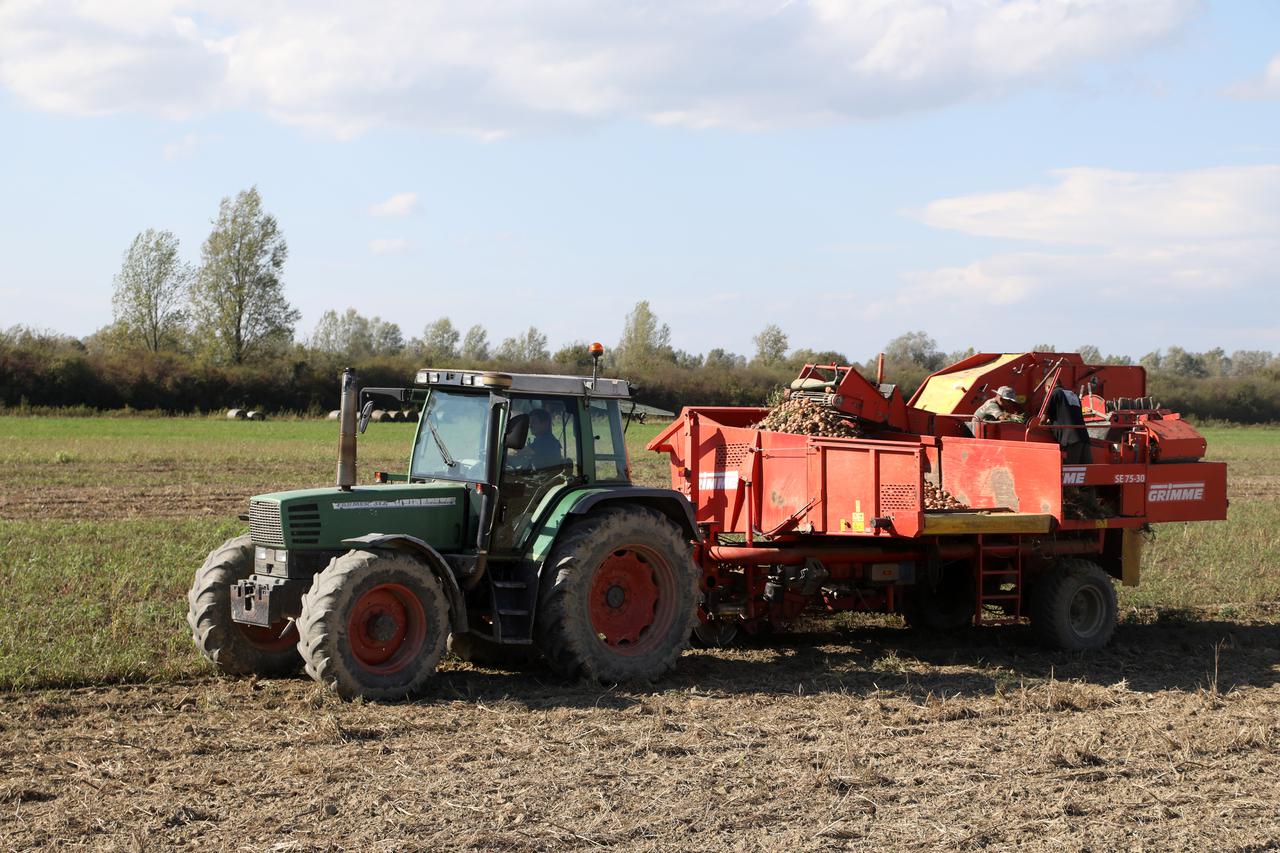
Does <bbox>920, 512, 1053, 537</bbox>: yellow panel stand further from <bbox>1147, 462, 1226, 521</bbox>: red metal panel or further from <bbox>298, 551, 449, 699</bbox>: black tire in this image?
<bbox>298, 551, 449, 699</bbox>: black tire

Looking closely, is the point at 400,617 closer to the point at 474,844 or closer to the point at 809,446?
the point at 474,844

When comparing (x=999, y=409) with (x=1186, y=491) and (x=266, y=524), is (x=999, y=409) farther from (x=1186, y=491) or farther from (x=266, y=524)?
(x=266, y=524)

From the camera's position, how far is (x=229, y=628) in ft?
28.2

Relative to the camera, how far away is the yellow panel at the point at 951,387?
11711 mm

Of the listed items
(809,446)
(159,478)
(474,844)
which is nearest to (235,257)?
(159,478)

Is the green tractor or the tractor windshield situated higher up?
the tractor windshield

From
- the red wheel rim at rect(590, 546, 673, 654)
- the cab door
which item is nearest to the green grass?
the cab door

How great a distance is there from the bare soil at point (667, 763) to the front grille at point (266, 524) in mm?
975

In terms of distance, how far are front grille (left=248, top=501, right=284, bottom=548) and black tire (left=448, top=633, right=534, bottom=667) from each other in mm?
1624

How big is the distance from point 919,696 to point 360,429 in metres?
4.33

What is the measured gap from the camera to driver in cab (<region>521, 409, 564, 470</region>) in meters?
8.89

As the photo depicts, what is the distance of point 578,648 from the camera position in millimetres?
8523

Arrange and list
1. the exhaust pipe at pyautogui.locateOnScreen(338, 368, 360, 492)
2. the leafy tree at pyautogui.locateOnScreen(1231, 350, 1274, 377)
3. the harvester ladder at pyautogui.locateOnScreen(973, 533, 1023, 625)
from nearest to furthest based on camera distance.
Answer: the exhaust pipe at pyautogui.locateOnScreen(338, 368, 360, 492) < the harvester ladder at pyautogui.locateOnScreen(973, 533, 1023, 625) < the leafy tree at pyautogui.locateOnScreen(1231, 350, 1274, 377)

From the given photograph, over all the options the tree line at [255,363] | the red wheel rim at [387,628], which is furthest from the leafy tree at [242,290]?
the red wheel rim at [387,628]
